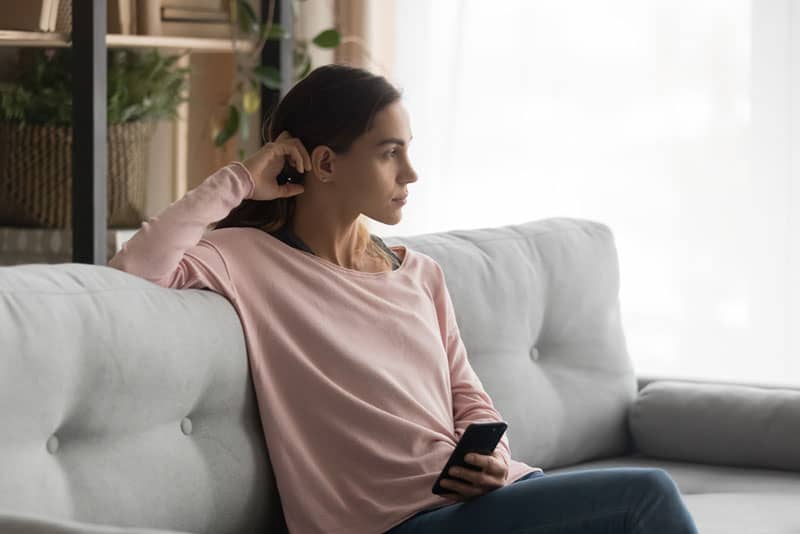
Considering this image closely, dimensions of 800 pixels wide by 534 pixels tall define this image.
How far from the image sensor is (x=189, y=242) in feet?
5.85

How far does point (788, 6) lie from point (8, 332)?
7.68 ft

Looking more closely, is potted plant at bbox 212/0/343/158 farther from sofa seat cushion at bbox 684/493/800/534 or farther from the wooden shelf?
sofa seat cushion at bbox 684/493/800/534

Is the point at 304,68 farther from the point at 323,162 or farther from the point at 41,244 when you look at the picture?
the point at 323,162

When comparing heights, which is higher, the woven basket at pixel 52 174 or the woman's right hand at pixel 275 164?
the woman's right hand at pixel 275 164

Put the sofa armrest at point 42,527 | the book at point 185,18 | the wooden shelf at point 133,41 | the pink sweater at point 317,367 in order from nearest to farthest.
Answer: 1. the sofa armrest at point 42,527
2. the pink sweater at point 317,367
3. the wooden shelf at point 133,41
4. the book at point 185,18

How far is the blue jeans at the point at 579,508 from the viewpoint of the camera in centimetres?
168

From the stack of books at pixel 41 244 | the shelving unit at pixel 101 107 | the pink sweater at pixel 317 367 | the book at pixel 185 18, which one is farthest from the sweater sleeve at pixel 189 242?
the book at pixel 185 18

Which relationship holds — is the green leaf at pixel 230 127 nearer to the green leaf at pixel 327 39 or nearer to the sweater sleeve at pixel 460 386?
the green leaf at pixel 327 39

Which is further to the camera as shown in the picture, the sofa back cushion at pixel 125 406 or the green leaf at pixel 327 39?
the green leaf at pixel 327 39

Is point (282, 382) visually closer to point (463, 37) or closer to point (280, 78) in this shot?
point (280, 78)

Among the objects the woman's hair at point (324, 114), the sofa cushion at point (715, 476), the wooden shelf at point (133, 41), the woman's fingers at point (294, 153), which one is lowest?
the sofa cushion at point (715, 476)

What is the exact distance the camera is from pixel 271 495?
1850mm

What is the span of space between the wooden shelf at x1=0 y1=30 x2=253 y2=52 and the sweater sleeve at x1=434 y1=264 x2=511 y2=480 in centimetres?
118

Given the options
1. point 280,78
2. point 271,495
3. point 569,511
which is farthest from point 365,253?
point 280,78
